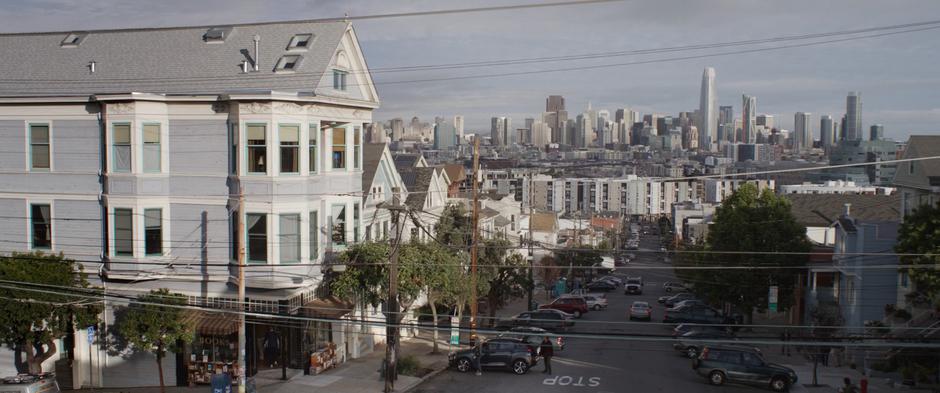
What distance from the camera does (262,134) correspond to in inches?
1019

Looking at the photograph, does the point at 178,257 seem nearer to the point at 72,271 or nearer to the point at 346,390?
the point at 72,271

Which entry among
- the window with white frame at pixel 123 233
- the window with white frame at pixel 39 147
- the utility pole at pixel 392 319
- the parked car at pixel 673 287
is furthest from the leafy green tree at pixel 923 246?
the parked car at pixel 673 287

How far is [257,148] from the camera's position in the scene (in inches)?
1025

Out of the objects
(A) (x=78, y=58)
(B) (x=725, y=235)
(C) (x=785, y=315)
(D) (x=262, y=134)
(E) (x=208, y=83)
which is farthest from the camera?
(C) (x=785, y=315)

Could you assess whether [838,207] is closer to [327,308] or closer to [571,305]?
[571,305]

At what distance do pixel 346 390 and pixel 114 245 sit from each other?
345 inches

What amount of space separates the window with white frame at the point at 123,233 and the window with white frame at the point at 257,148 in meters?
4.42

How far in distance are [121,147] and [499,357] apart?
14976 millimetres

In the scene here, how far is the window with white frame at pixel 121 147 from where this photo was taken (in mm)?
26531

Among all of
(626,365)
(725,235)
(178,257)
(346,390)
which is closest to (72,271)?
(178,257)

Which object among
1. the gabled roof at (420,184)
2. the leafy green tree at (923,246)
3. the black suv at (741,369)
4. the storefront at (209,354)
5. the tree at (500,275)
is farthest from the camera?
the gabled roof at (420,184)

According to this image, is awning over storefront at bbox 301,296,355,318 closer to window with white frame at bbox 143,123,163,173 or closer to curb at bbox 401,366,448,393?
curb at bbox 401,366,448,393

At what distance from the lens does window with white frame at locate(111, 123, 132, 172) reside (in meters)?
26.5

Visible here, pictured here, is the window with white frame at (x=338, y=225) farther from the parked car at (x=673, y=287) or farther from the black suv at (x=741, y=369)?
the parked car at (x=673, y=287)
